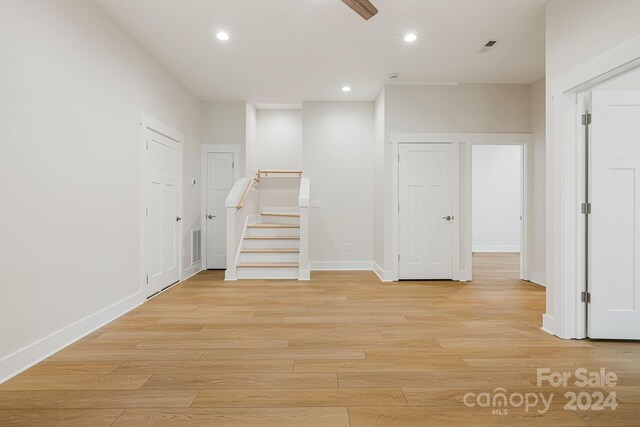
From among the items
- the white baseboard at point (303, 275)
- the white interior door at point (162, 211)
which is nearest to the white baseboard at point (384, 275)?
the white baseboard at point (303, 275)

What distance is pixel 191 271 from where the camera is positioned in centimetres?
561

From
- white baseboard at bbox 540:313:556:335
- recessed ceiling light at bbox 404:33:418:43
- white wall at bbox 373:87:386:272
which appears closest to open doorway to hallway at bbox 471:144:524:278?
white wall at bbox 373:87:386:272

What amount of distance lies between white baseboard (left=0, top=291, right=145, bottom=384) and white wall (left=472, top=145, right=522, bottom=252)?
8279 millimetres

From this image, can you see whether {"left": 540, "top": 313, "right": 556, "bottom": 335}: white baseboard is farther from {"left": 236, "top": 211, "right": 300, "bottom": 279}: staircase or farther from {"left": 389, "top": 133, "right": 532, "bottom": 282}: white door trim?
{"left": 236, "top": 211, "right": 300, "bottom": 279}: staircase

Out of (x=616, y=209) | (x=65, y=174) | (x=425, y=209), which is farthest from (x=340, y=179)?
(x=65, y=174)

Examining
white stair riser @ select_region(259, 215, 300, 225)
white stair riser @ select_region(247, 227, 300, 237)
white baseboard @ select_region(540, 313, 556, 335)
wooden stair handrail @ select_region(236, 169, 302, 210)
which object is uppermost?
wooden stair handrail @ select_region(236, 169, 302, 210)

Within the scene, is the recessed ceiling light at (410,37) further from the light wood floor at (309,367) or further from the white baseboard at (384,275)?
the white baseboard at (384,275)

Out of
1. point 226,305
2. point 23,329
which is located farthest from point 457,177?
point 23,329

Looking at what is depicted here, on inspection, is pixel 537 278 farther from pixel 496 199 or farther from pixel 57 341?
pixel 57 341

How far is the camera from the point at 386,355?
8.13 feet

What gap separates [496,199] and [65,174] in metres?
9.19

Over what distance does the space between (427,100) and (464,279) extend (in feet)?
9.10

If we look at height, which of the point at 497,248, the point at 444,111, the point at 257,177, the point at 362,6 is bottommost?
the point at 497,248

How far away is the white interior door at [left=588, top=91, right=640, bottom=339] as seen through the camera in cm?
270
